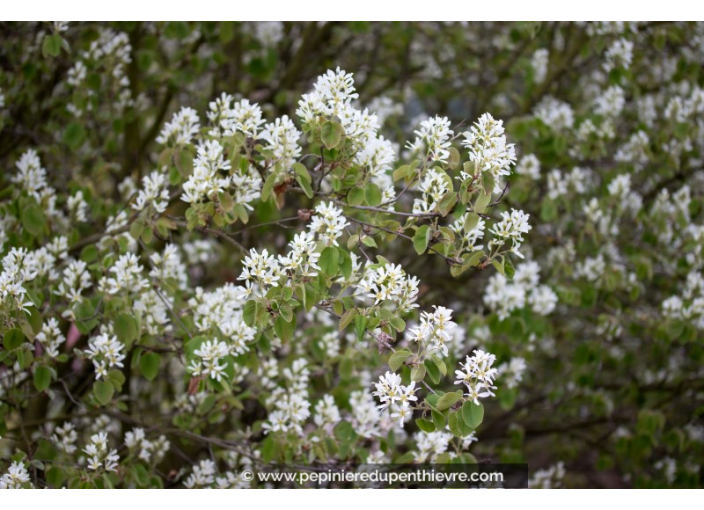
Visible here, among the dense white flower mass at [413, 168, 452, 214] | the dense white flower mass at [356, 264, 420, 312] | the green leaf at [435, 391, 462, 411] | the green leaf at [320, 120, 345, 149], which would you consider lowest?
the green leaf at [435, 391, 462, 411]

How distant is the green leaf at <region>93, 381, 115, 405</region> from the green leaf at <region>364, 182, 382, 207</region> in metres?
0.85

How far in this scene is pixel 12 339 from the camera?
1.91m

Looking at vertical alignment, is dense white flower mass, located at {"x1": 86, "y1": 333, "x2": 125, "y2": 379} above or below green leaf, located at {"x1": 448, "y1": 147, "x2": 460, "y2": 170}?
below

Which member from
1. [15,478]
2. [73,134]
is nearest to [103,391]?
[15,478]

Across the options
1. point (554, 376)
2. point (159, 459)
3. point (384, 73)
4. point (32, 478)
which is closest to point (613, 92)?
point (384, 73)

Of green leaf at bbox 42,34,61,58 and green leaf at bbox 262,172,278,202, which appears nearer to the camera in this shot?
green leaf at bbox 262,172,278,202

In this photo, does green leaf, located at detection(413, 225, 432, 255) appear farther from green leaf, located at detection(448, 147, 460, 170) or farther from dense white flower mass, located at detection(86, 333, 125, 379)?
dense white flower mass, located at detection(86, 333, 125, 379)

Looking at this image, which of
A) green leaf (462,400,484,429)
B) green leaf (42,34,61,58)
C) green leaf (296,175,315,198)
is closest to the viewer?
green leaf (462,400,484,429)

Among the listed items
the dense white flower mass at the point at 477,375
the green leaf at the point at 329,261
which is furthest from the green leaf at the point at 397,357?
the green leaf at the point at 329,261

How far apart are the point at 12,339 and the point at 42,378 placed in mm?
258

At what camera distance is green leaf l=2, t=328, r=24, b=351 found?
1.90 metres

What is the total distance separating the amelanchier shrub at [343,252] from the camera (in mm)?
1797

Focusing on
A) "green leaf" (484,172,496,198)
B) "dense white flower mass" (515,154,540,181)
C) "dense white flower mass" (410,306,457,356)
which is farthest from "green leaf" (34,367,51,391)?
"dense white flower mass" (515,154,540,181)

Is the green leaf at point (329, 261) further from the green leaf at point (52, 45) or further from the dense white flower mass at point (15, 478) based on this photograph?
the green leaf at point (52, 45)
